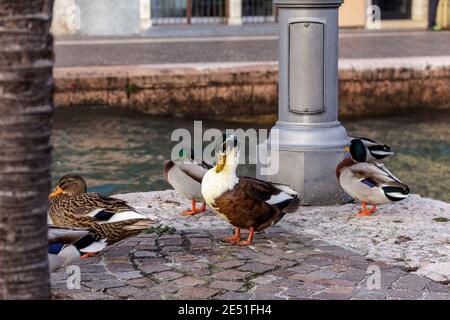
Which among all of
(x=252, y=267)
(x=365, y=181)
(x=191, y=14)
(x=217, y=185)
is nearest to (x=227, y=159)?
(x=217, y=185)

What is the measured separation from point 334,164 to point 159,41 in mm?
17181

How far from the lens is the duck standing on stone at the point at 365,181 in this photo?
7285 mm

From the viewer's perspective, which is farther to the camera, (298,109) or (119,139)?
(119,139)

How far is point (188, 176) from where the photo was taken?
7.46 metres

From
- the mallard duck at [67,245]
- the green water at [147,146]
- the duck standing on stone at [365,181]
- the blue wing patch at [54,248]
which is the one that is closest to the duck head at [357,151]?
the duck standing on stone at [365,181]

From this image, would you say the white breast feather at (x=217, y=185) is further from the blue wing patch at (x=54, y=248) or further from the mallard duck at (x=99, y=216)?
the blue wing patch at (x=54, y=248)

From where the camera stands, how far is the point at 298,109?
26.2 feet

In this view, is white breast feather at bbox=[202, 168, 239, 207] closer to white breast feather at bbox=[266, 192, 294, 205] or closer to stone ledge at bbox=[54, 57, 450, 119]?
white breast feather at bbox=[266, 192, 294, 205]

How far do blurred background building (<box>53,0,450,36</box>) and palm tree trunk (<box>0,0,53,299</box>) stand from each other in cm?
2281

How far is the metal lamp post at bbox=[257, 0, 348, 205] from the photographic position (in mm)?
7840

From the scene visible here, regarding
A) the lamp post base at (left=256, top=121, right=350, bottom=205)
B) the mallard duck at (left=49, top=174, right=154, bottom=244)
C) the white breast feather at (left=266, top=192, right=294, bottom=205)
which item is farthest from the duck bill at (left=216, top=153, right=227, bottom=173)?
the lamp post base at (left=256, top=121, right=350, bottom=205)
